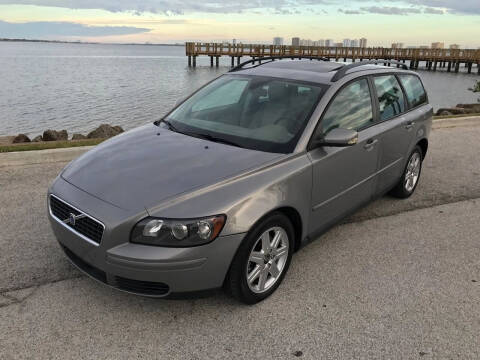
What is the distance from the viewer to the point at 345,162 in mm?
3883

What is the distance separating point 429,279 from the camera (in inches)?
145

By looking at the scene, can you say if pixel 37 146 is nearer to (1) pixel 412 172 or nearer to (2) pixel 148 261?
(2) pixel 148 261

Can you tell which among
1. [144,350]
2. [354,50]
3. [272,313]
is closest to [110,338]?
[144,350]

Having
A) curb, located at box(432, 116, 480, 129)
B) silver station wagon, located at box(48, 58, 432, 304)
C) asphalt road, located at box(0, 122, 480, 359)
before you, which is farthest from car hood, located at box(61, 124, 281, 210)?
curb, located at box(432, 116, 480, 129)

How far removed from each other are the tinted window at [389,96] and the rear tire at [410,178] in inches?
31.0

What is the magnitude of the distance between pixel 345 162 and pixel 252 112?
0.97 metres

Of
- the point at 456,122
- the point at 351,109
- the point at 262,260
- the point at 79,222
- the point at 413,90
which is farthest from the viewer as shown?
the point at 456,122

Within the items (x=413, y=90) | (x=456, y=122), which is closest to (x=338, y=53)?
(x=456, y=122)

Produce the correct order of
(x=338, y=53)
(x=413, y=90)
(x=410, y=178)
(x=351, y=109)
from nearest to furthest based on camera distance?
(x=351, y=109) < (x=413, y=90) < (x=410, y=178) < (x=338, y=53)

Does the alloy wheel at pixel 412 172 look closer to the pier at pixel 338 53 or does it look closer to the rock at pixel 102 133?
the rock at pixel 102 133

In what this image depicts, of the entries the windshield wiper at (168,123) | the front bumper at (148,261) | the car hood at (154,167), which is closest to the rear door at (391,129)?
the car hood at (154,167)

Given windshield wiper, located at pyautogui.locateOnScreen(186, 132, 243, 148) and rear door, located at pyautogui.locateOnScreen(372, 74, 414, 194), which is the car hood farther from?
rear door, located at pyautogui.locateOnScreen(372, 74, 414, 194)

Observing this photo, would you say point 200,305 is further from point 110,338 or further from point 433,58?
point 433,58

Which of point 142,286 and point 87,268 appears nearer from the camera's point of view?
point 142,286
